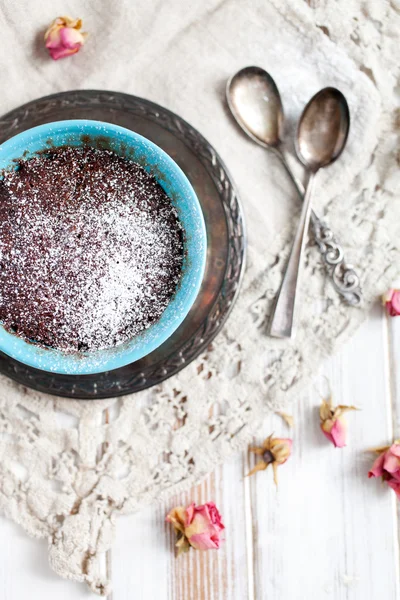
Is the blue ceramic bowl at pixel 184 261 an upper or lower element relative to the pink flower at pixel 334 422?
upper

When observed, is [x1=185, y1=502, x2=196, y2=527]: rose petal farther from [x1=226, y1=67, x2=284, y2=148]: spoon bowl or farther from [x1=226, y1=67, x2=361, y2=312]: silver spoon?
[x1=226, y1=67, x2=284, y2=148]: spoon bowl

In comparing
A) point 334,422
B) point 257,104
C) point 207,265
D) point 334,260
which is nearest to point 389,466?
point 334,422

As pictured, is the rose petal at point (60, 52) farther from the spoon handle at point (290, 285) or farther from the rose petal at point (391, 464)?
the rose petal at point (391, 464)

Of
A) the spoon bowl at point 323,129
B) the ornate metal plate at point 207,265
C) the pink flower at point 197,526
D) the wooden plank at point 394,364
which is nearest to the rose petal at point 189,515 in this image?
the pink flower at point 197,526

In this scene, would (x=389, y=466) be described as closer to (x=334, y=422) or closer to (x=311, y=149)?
(x=334, y=422)

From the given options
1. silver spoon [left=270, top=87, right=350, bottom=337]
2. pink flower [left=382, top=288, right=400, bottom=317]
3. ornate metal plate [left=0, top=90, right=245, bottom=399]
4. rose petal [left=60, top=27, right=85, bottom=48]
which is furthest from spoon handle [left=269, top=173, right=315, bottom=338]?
rose petal [left=60, top=27, right=85, bottom=48]

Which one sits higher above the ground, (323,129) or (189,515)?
(323,129)

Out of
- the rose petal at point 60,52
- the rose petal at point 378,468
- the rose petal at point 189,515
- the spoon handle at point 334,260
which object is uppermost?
the rose petal at point 60,52
